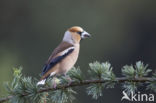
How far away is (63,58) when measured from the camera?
4.90 metres

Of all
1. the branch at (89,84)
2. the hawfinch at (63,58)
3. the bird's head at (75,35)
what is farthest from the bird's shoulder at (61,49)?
the branch at (89,84)

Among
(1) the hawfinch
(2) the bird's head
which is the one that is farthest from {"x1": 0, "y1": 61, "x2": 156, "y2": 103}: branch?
(2) the bird's head

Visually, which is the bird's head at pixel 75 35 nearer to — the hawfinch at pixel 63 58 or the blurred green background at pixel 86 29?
the hawfinch at pixel 63 58

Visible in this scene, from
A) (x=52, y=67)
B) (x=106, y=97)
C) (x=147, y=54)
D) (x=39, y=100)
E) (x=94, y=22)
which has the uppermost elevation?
(x=94, y=22)

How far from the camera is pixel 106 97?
1688cm

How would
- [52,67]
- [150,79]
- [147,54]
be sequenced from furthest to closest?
[147,54]
[52,67]
[150,79]

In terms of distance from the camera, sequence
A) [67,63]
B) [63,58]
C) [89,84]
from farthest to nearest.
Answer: [63,58], [67,63], [89,84]

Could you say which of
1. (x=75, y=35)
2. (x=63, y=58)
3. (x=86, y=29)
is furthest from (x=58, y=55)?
(x=86, y=29)

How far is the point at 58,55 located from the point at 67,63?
0.12 meters

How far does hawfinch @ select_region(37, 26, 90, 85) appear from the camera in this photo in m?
4.62

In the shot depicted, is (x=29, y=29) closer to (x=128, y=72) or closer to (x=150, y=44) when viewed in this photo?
(x=150, y=44)

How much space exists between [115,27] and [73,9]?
222 cm

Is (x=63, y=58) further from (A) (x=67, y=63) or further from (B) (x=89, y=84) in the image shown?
(B) (x=89, y=84)

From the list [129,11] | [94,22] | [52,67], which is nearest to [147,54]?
[94,22]
